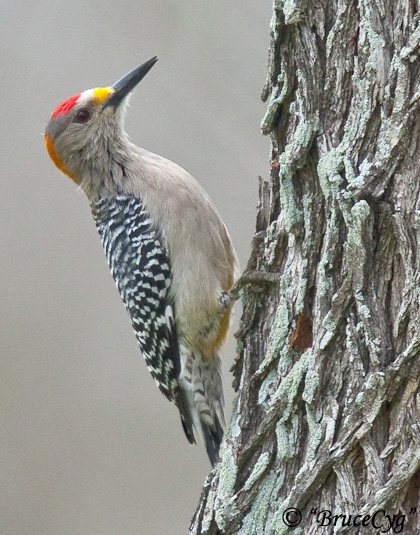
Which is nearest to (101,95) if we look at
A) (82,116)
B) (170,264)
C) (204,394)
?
(82,116)

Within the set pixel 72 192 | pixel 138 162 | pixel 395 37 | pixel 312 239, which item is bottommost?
pixel 312 239

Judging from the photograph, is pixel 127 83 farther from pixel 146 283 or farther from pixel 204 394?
pixel 204 394

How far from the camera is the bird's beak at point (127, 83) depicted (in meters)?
4.14

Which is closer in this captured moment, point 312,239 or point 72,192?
point 312,239

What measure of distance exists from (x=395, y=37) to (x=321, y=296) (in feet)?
2.83

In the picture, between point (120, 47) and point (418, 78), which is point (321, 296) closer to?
point (418, 78)

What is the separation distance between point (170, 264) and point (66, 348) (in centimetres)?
257

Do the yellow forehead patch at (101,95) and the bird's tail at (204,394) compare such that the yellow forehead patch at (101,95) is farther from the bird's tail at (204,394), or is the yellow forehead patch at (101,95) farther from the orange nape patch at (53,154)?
the bird's tail at (204,394)

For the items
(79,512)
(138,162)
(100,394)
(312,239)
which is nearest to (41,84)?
(138,162)

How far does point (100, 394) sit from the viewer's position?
598 cm

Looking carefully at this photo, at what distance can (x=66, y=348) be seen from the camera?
5.98 metres

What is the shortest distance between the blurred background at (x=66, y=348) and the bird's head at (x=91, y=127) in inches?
53.5

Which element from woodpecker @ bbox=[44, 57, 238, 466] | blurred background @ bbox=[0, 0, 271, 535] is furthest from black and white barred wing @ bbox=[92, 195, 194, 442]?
blurred background @ bbox=[0, 0, 271, 535]

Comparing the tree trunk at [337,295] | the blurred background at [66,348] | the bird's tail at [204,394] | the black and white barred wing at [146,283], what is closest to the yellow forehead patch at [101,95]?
the black and white barred wing at [146,283]
